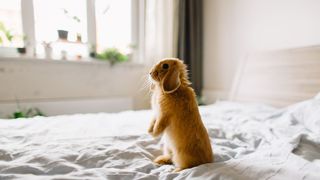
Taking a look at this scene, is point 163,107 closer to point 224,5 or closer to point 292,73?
point 292,73

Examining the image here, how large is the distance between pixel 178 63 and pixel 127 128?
0.55 meters

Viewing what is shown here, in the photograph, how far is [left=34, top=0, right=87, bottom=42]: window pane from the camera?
236 cm

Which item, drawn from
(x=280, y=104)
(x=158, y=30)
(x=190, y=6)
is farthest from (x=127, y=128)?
(x=190, y=6)

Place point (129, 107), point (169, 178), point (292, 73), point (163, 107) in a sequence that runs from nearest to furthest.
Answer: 1. point (169, 178)
2. point (163, 107)
3. point (292, 73)
4. point (129, 107)

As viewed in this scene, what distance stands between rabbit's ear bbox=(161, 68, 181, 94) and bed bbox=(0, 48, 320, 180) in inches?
10.5

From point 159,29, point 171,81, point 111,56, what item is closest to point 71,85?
point 111,56

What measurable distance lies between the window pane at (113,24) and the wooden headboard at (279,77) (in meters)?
1.42

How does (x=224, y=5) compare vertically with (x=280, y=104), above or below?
above

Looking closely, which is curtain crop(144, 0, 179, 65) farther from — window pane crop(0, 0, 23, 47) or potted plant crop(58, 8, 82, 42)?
window pane crop(0, 0, 23, 47)

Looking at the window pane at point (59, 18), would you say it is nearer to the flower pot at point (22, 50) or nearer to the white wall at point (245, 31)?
the flower pot at point (22, 50)

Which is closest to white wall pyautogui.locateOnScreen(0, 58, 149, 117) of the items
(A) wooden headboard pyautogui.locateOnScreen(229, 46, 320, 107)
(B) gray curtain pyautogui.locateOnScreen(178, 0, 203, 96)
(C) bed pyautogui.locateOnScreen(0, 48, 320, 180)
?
(B) gray curtain pyautogui.locateOnScreen(178, 0, 203, 96)

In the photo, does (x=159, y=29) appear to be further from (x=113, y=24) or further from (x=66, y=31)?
(x=66, y=31)

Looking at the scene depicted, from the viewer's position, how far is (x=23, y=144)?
92cm

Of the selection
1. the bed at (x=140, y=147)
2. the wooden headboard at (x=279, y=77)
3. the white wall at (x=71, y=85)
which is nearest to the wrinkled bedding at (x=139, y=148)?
the bed at (x=140, y=147)
